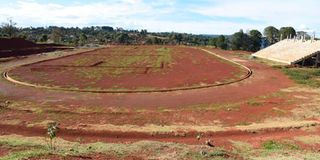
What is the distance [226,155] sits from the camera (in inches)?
473

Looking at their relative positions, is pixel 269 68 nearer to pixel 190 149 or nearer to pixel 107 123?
pixel 107 123

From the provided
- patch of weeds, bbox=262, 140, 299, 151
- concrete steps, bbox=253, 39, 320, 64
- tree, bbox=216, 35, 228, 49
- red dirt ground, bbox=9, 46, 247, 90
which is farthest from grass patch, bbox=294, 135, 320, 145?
tree, bbox=216, 35, 228, 49

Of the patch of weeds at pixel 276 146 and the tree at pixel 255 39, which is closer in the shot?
the patch of weeds at pixel 276 146

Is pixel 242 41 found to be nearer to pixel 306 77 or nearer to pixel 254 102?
pixel 306 77

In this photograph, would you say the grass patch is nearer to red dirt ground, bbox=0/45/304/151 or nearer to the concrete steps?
red dirt ground, bbox=0/45/304/151

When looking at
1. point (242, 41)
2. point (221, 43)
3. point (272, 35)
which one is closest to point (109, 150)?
point (242, 41)

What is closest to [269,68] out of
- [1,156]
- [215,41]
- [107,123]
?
[107,123]

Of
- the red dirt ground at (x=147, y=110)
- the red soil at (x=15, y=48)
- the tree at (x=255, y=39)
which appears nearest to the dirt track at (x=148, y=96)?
the red dirt ground at (x=147, y=110)

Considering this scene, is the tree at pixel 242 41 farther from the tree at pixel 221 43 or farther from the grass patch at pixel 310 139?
the grass patch at pixel 310 139

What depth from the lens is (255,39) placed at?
82062 millimetres

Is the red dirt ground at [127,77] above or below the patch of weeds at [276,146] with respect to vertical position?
above

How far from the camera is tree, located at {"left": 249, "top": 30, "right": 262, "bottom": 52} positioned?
81.9m

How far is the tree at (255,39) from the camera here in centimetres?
8194

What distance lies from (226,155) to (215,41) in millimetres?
80798
